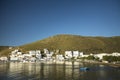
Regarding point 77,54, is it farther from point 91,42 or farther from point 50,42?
point 50,42

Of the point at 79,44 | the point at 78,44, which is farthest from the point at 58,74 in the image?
the point at 78,44

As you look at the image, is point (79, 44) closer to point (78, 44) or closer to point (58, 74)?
point (78, 44)

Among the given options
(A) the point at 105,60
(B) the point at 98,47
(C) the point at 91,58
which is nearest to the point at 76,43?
(B) the point at 98,47

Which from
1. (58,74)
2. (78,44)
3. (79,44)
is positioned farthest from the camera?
(78,44)

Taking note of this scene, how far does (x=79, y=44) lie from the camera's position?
11088 centimetres

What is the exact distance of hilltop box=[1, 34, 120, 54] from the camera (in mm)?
104688

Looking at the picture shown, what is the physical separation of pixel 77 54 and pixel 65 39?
1034 inches

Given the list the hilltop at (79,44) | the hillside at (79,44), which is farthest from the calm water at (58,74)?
the hillside at (79,44)

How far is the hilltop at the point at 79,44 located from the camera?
4122 inches

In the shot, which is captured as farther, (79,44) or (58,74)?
(79,44)

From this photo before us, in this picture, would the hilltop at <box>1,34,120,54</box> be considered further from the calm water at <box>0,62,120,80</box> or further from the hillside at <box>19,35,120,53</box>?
the calm water at <box>0,62,120,80</box>

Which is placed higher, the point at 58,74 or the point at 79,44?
the point at 79,44

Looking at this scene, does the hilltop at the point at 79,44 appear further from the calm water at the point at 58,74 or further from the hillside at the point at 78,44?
the calm water at the point at 58,74

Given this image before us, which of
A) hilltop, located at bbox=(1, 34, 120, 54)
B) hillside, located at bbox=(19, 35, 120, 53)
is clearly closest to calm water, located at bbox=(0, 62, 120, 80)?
hilltop, located at bbox=(1, 34, 120, 54)
